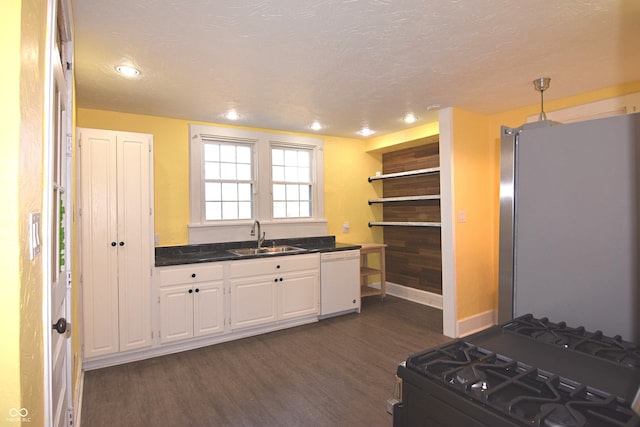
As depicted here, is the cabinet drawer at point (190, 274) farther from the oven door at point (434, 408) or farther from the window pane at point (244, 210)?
the oven door at point (434, 408)

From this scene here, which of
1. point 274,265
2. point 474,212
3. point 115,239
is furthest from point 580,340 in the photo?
point 115,239

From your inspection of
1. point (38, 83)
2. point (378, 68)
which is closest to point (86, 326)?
point (38, 83)

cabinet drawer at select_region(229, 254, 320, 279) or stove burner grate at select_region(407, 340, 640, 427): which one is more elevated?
stove burner grate at select_region(407, 340, 640, 427)

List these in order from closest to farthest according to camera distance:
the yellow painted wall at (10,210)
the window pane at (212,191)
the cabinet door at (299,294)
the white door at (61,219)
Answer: the yellow painted wall at (10,210), the white door at (61,219), the cabinet door at (299,294), the window pane at (212,191)

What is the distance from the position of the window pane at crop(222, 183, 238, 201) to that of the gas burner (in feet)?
11.6

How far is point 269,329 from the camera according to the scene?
12.5ft

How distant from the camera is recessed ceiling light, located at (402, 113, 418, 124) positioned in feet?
13.0

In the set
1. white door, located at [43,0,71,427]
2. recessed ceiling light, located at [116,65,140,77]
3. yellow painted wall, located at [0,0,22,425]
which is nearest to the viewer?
yellow painted wall, located at [0,0,22,425]

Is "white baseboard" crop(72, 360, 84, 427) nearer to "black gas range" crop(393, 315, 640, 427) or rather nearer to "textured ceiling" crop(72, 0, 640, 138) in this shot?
"black gas range" crop(393, 315, 640, 427)

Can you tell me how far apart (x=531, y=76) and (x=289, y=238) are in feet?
10.4

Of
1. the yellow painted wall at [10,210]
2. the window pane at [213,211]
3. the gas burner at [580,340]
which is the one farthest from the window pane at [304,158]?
the yellow painted wall at [10,210]

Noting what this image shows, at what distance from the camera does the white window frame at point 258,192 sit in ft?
13.2

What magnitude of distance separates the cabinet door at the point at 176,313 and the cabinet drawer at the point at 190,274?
64 millimetres

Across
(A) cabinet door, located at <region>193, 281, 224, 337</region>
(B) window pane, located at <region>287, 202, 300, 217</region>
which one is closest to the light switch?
(A) cabinet door, located at <region>193, 281, 224, 337</region>
